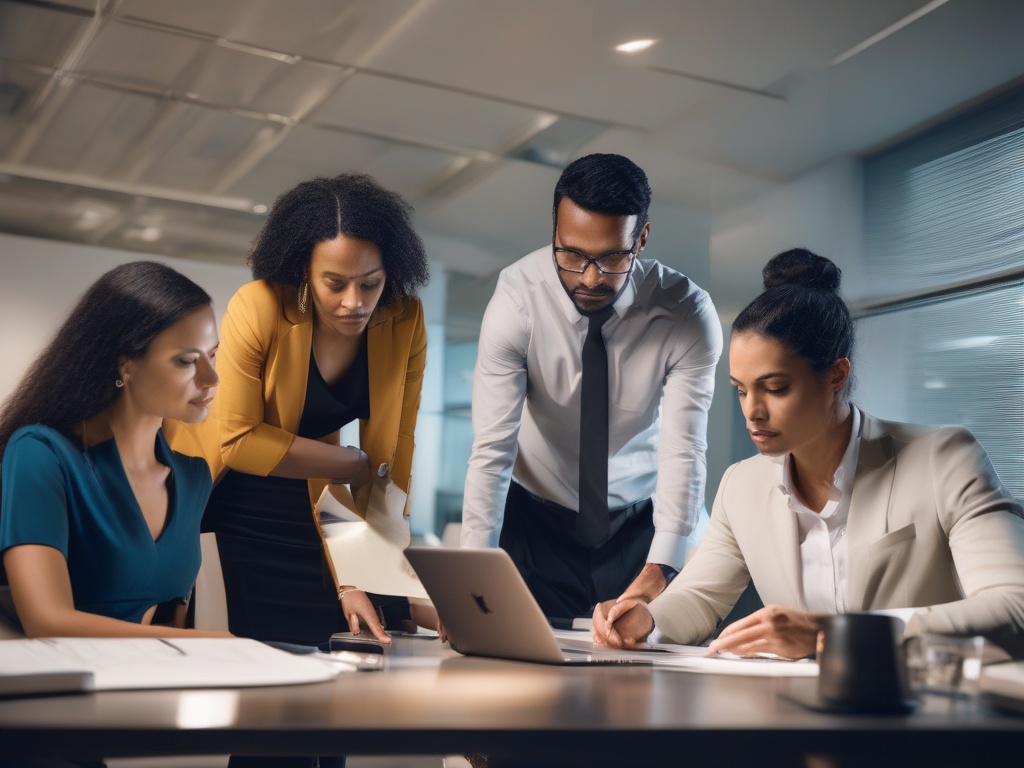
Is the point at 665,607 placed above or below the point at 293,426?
below

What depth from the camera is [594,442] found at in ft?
7.78

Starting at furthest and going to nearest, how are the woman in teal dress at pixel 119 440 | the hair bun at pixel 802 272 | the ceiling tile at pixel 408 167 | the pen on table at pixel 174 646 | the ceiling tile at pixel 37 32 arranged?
the ceiling tile at pixel 408 167 < the ceiling tile at pixel 37 32 < the hair bun at pixel 802 272 < the woman in teal dress at pixel 119 440 < the pen on table at pixel 174 646

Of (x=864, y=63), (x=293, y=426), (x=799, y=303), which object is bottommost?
(x=293, y=426)

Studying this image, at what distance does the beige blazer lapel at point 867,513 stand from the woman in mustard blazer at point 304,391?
0.92 m

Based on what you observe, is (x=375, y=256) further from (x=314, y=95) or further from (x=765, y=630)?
(x=314, y=95)

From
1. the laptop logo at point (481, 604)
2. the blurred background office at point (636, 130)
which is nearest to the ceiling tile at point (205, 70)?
the blurred background office at point (636, 130)

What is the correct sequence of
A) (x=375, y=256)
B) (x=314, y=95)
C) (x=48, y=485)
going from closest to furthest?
(x=48, y=485), (x=375, y=256), (x=314, y=95)

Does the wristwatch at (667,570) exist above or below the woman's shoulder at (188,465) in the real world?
below

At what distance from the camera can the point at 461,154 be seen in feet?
18.4

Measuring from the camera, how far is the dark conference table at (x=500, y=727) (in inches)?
26.3

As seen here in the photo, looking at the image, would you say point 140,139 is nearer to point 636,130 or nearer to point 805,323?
point 636,130

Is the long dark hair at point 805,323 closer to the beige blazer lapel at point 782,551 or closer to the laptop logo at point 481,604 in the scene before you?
the beige blazer lapel at point 782,551

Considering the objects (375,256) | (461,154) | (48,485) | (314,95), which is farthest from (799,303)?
(461,154)

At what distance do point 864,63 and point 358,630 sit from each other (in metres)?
3.25
